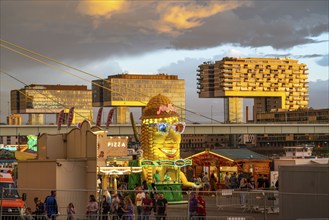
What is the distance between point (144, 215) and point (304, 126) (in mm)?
103218

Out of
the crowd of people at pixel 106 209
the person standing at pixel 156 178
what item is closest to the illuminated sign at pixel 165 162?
the person standing at pixel 156 178

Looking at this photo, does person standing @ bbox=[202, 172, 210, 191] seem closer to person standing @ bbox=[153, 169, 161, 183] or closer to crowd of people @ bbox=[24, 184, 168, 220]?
person standing @ bbox=[153, 169, 161, 183]

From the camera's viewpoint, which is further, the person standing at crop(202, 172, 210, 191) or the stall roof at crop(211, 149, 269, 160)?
the stall roof at crop(211, 149, 269, 160)

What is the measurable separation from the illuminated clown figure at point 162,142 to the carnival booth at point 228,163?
6150mm

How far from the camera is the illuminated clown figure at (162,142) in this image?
4409 cm

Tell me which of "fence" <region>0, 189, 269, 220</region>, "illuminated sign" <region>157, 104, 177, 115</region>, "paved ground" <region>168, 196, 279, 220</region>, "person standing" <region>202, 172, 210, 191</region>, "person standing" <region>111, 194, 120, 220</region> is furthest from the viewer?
"person standing" <region>202, 172, 210, 191</region>

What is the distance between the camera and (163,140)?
44344 millimetres

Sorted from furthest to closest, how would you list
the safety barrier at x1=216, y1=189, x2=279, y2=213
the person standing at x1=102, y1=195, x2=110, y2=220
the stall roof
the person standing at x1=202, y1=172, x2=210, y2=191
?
the stall roof, the person standing at x1=202, y1=172, x2=210, y2=191, the safety barrier at x1=216, y1=189, x2=279, y2=213, the person standing at x1=102, y1=195, x2=110, y2=220

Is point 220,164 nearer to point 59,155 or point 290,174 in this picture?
point 59,155

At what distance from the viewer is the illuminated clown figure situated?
145 ft

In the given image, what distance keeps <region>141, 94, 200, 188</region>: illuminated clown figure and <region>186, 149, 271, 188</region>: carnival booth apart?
6.15 metres

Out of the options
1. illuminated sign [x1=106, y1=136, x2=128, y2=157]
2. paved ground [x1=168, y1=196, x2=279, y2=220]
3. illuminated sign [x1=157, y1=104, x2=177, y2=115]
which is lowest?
paved ground [x1=168, y1=196, x2=279, y2=220]

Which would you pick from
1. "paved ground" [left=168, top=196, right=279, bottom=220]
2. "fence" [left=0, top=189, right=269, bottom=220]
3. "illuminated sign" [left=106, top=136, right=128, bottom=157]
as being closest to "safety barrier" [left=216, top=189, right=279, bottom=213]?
"fence" [left=0, top=189, right=269, bottom=220]

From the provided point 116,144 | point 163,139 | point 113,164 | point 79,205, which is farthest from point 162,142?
point 79,205
